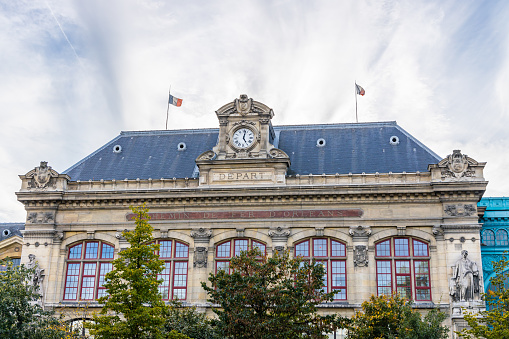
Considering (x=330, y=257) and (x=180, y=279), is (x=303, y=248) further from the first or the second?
(x=180, y=279)

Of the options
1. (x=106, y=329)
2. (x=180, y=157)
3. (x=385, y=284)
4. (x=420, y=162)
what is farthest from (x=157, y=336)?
(x=420, y=162)

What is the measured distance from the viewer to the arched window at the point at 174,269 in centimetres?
3984

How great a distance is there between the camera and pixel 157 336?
2848 centimetres

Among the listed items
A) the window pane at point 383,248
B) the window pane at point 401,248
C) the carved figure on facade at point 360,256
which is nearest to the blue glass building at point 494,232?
the window pane at point 401,248

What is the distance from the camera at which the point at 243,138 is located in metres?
42.0

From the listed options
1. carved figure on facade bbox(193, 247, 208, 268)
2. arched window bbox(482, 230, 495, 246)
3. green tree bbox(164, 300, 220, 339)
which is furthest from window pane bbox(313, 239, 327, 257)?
arched window bbox(482, 230, 495, 246)

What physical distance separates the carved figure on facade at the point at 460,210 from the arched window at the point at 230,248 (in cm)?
1223

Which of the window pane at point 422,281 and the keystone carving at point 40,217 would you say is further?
the keystone carving at point 40,217

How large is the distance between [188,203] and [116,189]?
5270mm

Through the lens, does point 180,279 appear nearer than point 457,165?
No

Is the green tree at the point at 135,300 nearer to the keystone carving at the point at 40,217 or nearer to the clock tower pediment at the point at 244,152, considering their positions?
the clock tower pediment at the point at 244,152

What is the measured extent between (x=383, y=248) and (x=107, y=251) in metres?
18.9

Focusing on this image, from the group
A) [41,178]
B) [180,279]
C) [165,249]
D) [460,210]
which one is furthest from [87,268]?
Answer: [460,210]

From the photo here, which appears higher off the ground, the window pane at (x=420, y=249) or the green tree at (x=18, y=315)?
the window pane at (x=420, y=249)
